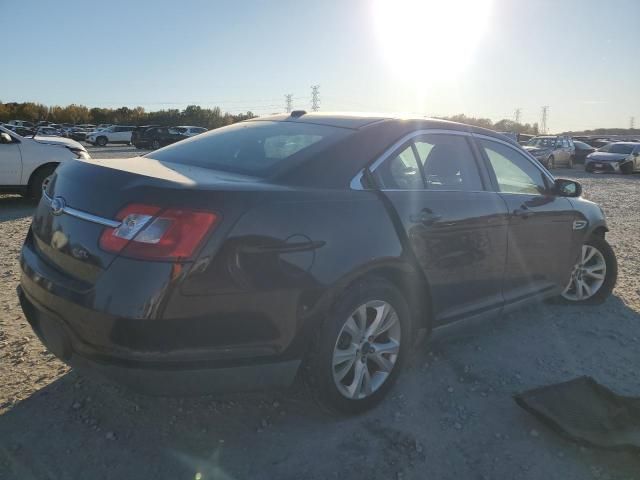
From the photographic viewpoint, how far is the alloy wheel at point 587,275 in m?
4.73

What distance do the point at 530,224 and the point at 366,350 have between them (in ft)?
5.75

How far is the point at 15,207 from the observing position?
945 cm

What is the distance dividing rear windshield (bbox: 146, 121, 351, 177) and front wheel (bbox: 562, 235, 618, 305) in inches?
114

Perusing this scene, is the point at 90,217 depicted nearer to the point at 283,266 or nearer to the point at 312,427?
the point at 283,266

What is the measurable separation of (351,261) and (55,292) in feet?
4.39

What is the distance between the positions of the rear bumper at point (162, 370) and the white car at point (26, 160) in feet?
25.0

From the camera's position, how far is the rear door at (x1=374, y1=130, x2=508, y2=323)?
297 cm

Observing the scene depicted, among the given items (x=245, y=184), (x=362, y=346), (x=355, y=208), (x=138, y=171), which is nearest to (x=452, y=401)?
(x=362, y=346)

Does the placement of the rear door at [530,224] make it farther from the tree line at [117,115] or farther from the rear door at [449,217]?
the tree line at [117,115]

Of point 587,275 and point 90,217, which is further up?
point 90,217

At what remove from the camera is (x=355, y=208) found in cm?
267

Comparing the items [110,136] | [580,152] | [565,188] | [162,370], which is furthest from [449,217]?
[110,136]

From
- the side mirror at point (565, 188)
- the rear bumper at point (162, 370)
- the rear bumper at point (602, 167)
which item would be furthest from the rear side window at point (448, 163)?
the rear bumper at point (602, 167)

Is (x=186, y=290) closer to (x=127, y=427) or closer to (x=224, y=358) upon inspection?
(x=224, y=358)
